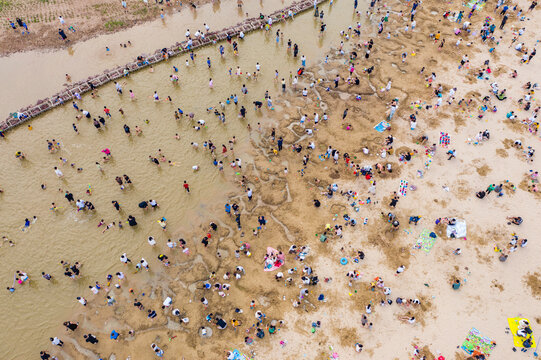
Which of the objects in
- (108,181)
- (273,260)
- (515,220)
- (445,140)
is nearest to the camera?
(273,260)

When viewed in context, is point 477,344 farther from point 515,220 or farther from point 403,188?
point 403,188

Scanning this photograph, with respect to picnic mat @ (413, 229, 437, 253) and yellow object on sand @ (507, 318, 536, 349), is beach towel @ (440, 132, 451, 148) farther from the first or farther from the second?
yellow object on sand @ (507, 318, 536, 349)

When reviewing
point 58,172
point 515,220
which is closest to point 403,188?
point 515,220

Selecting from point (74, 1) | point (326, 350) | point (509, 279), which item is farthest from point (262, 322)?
point (74, 1)

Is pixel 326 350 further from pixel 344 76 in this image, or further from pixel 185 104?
pixel 344 76

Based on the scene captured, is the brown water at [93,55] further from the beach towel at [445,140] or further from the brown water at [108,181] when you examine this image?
the beach towel at [445,140]

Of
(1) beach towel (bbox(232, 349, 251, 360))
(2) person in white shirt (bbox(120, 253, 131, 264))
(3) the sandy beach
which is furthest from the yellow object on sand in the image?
(2) person in white shirt (bbox(120, 253, 131, 264))
